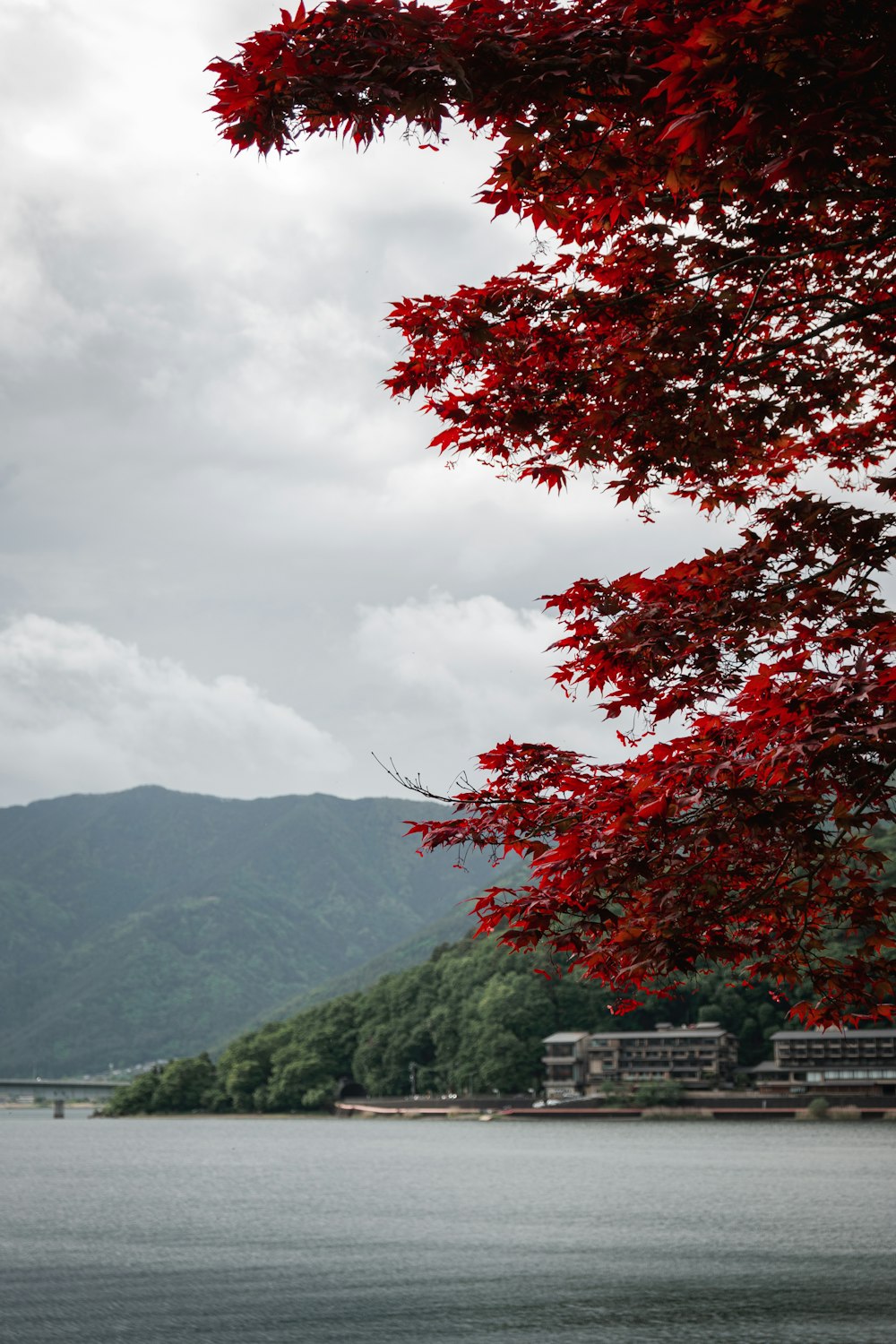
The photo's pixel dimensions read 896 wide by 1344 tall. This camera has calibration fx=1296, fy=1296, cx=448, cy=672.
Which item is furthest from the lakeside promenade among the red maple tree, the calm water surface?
the red maple tree

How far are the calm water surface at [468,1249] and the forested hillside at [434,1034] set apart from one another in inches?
2010

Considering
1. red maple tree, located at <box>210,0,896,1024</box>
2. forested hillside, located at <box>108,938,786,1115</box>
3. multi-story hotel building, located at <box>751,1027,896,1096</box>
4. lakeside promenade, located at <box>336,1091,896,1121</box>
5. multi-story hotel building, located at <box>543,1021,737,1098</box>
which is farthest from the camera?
forested hillside, located at <box>108,938,786,1115</box>

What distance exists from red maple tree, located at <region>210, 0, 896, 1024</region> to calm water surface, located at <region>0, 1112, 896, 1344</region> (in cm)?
1796

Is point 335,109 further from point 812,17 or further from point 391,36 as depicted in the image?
point 812,17

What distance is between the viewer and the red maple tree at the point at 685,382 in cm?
669

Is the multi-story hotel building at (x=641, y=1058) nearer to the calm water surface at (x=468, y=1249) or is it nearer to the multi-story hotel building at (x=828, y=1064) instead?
the multi-story hotel building at (x=828, y=1064)

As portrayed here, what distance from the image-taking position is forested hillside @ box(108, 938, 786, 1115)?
5271 inches

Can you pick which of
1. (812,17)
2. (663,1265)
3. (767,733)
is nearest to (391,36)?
(812,17)

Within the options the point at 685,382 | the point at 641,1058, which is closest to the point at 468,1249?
Result: the point at 685,382

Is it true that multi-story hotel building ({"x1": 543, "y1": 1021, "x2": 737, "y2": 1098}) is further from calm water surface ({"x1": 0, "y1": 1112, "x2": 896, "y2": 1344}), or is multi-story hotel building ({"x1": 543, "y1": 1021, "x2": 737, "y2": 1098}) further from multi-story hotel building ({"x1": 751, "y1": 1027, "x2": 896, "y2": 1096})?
calm water surface ({"x1": 0, "y1": 1112, "x2": 896, "y2": 1344})

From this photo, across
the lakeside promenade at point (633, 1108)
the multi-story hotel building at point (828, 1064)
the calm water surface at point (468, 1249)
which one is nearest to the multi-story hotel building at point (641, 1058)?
the lakeside promenade at point (633, 1108)

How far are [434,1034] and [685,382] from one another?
138321 millimetres

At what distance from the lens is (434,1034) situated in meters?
141

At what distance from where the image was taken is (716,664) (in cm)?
910
